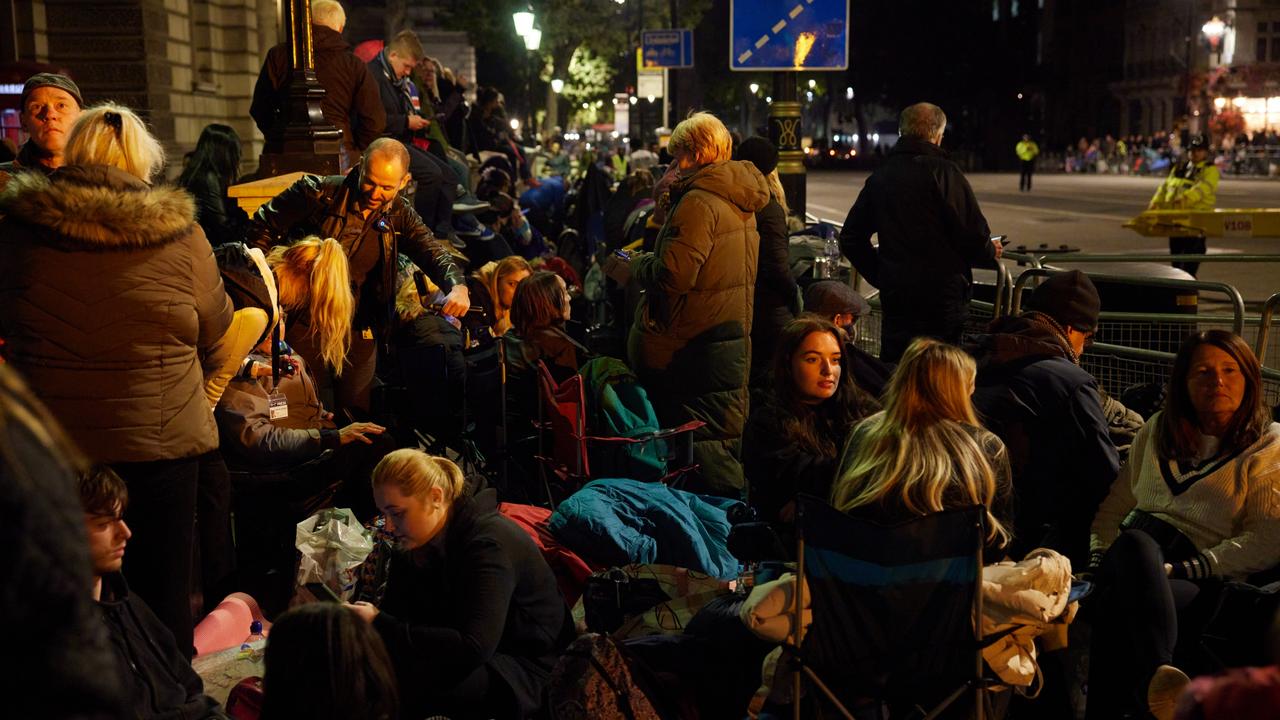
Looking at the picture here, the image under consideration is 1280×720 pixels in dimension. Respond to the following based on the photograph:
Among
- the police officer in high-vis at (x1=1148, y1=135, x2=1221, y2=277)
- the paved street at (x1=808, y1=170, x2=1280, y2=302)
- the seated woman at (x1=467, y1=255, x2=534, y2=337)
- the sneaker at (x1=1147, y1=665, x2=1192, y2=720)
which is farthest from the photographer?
the police officer in high-vis at (x1=1148, y1=135, x2=1221, y2=277)

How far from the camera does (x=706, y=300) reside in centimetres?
688

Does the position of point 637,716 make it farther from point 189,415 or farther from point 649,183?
point 649,183

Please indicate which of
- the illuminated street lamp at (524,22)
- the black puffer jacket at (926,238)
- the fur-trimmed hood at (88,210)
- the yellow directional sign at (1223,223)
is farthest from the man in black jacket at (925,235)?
the illuminated street lamp at (524,22)

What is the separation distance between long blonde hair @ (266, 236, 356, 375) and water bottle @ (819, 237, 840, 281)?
4.38 meters

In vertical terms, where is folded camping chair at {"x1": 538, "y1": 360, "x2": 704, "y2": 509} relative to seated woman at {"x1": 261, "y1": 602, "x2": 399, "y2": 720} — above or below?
below

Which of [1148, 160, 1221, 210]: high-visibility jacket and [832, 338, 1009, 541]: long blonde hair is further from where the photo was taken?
[1148, 160, 1221, 210]: high-visibility jacket

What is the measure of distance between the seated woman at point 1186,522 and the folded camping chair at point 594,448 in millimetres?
2230

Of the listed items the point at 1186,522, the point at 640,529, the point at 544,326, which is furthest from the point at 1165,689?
the point at 544,326

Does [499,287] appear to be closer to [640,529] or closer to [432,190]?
[432,190]

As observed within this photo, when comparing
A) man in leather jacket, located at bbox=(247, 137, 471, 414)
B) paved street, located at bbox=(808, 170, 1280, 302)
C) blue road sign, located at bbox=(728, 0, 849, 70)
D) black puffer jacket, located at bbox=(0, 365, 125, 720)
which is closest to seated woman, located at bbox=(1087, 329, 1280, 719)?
man in leather jacket, located at bbox=(247, 137, 471, 414)

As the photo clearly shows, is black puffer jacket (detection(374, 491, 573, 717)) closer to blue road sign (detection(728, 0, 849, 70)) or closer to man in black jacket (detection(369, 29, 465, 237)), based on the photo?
man in black jacket (detection(369, 29, 465, 237))

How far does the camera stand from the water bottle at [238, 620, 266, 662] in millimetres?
5102

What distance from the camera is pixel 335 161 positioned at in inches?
363

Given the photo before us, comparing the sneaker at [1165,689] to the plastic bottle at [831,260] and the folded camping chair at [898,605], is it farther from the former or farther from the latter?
the plastic bottle at [831,260]
